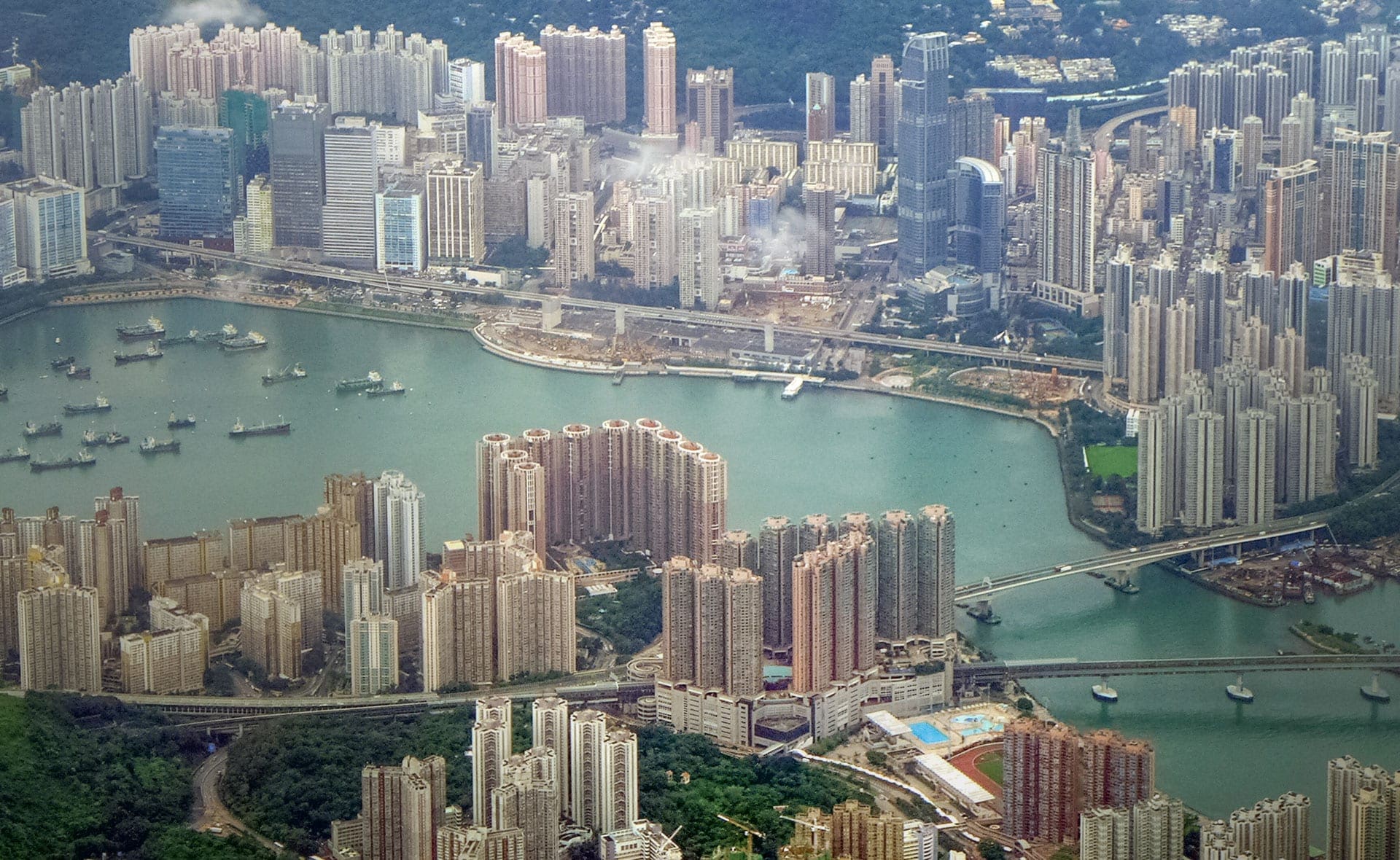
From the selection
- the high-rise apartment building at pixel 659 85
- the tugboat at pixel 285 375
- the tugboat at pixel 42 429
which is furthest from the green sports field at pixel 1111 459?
the high-rise apartment building at pixel 659 85

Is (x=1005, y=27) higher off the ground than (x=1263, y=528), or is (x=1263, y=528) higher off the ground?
(x=1005, y=27)

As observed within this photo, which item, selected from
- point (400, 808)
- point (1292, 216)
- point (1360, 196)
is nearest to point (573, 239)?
point (1292, 216)

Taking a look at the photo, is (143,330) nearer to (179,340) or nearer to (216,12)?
(179,340)

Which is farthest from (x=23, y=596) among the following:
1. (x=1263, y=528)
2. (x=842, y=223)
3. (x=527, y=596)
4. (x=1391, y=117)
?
(x=1391, y=117)

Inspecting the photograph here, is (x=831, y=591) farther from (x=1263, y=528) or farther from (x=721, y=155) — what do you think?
(x=721, y=155)

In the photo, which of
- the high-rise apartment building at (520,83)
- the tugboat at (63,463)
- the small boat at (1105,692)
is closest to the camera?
the small boat at (1105,692)

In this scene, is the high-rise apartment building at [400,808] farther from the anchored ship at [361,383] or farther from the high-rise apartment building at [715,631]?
the anchored ship at [361,383]

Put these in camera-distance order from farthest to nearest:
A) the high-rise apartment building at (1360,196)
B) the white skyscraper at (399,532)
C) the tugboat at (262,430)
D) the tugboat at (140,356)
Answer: the high-rise apartment building at (1360,196)
the tugboat at (140,356)
the tugboat at (262,430)
the white skyscraper at (399,532)
